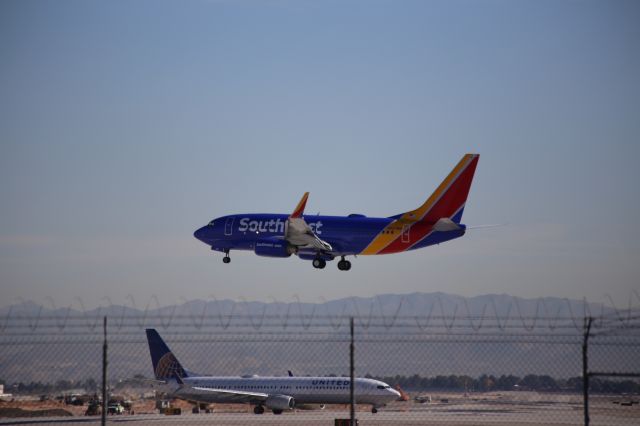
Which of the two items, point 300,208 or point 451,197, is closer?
point 300,208

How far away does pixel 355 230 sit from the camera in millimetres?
68000

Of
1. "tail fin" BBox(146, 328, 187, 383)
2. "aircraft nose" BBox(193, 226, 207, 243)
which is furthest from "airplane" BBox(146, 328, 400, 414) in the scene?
"aircraft nose" BBox(193, 226, 207, 243)

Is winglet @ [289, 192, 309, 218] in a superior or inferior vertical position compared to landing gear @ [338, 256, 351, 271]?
superior

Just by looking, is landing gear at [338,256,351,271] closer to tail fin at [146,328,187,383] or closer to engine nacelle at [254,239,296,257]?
engine nacelle at [254,239,296,257]

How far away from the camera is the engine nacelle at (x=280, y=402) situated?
243 feet

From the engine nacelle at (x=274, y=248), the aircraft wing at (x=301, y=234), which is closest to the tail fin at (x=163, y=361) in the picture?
the engine nacelle at (x=274, y=248)

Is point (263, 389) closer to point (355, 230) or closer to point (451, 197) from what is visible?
point (355, 230)

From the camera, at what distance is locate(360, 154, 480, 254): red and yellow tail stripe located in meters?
67.3

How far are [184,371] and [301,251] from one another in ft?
66.0

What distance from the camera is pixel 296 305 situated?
2972 cm

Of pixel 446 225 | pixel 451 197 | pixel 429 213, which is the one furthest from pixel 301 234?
pixel 451 197

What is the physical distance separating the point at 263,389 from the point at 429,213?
774 inches

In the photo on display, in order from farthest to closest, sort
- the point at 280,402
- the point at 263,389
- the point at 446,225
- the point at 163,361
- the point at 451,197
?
the point at 163,361, the point at 263,389, the point at 280,402, the point at 451,197, the point at 446,225

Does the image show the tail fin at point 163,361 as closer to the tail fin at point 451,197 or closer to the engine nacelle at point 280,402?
the engine nacelle at point 280,402
